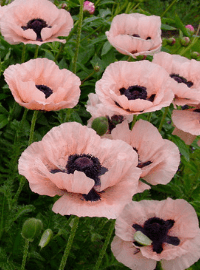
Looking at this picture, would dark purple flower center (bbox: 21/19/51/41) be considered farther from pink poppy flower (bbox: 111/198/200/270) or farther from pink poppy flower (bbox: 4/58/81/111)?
pink poppy flower (bbox: 111/198/200/270)

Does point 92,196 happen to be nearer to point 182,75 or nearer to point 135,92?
point 135,92

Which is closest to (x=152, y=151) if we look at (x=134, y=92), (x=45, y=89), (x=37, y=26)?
(x=134, y=92)

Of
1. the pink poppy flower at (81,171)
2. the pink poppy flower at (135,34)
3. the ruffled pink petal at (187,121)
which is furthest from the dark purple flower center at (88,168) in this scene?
→ the pink poppy flower at (135,34)

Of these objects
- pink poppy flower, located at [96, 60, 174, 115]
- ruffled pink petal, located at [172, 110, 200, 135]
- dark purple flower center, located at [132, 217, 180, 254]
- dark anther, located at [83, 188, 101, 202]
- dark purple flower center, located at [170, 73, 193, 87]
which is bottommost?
dark purple flower center, located at [132, 217, 180, 254]

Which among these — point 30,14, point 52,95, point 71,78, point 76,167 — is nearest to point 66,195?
point 76,167

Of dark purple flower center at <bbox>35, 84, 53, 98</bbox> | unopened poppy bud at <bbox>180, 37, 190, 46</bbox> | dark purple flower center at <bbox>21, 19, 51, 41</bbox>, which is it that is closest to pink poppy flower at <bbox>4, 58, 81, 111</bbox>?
dark purple flower center at <bbox>35, 84, 53, 98</bbox>

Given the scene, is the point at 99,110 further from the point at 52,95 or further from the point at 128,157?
the point at 128,157
